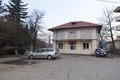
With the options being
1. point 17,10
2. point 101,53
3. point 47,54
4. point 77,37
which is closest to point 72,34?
point 77,37

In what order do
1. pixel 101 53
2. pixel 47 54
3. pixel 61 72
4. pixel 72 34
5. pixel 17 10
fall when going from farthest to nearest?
pixel 17 10 < pixel 72 34 < pixel 101 53 < pixel 47 54 < pixel 61 72

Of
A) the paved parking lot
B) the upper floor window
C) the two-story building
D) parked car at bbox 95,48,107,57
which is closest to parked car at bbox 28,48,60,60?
the paved parking lot

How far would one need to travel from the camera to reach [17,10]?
159 ft

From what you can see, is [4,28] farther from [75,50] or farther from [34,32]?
[75,50]

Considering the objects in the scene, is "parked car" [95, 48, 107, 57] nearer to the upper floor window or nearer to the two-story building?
the two-story building

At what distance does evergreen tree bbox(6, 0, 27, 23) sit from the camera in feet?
156

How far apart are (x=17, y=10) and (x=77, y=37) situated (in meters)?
17.9

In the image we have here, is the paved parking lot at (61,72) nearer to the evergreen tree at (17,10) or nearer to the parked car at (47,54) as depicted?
the parked car at (47,54)

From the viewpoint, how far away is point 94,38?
40.2m

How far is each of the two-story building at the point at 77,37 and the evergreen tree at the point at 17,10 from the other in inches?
418

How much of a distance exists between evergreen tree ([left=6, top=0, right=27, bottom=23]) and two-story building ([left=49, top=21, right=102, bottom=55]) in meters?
10.6

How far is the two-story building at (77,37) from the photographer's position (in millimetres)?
40625

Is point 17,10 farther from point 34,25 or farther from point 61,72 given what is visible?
point 61,72

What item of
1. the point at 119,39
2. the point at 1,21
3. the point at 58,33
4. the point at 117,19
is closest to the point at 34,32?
the point at 58,33
